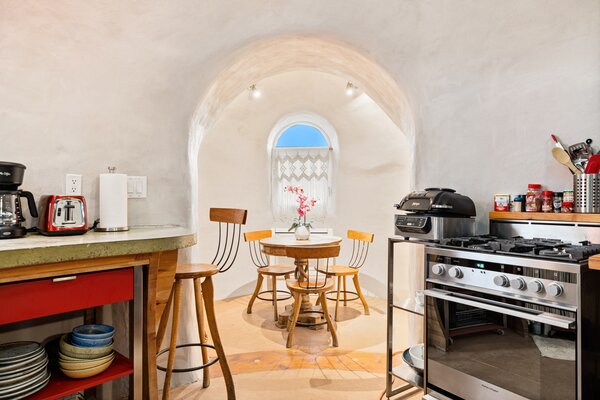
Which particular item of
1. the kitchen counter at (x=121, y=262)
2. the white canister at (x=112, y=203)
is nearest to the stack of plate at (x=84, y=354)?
the kitchen counter at (x=121, y=262)

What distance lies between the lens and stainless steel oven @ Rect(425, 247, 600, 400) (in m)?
1.34

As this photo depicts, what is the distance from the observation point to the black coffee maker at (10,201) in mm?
1474

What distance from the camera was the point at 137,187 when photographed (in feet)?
6.93

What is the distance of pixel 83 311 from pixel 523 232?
2.45 meters

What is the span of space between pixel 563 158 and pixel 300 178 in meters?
3.37

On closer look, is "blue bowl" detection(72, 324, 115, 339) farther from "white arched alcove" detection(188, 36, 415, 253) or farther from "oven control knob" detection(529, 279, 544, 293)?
"oven control knob" detection(529, 279, 544, 293)

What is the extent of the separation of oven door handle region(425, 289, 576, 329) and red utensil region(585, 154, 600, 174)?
Answer: 83cm

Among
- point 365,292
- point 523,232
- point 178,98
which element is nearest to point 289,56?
point 178,98

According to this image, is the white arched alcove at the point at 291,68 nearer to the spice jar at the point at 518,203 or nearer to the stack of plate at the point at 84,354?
the spice jar at the point at 518,203

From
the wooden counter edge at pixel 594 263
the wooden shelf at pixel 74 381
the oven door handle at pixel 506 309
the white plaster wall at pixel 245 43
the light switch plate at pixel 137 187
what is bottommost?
the wooden shelf at pixel 74 381

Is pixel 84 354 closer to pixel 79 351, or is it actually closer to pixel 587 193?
pixel 79 351

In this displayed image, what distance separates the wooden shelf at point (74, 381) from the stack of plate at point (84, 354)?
0.08 feet

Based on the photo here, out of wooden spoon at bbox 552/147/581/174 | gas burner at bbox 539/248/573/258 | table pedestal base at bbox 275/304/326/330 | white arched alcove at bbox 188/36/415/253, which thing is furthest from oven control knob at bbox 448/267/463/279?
table pedestal base at bbox 275/304/326/330

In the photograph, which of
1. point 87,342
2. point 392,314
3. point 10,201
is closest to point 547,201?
point 392,314
